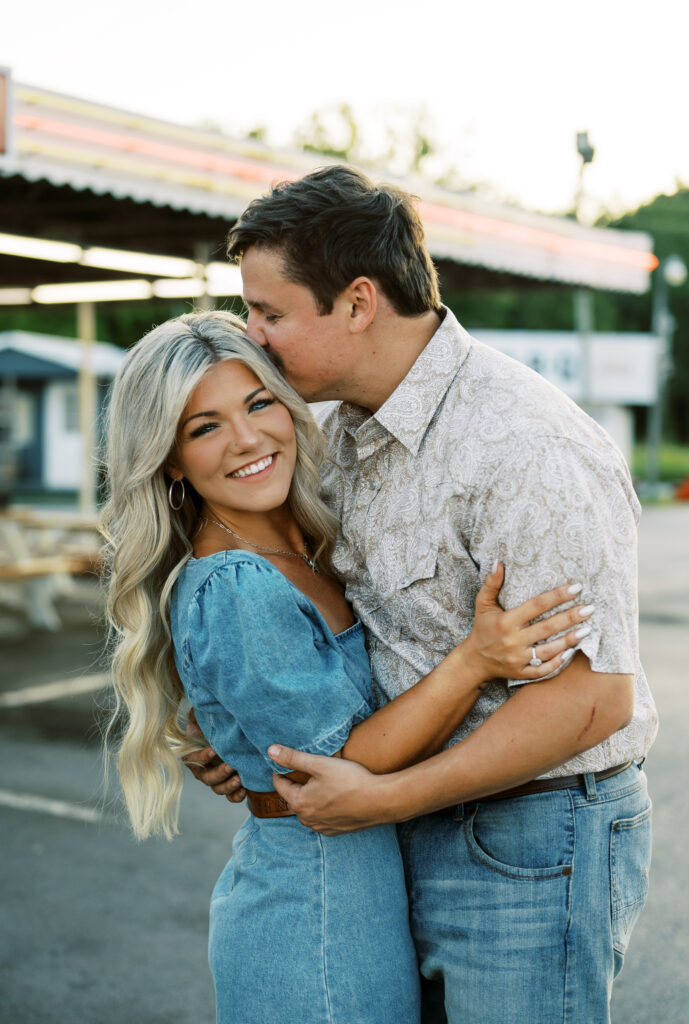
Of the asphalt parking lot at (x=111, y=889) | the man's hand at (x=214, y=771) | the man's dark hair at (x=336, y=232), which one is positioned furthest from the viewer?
the asphalt parking lot at (x=111, y=889)

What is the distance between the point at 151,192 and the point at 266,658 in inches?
276

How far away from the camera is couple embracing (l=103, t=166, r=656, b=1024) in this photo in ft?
6.10

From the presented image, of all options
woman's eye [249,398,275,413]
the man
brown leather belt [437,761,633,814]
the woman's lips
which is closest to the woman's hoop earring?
the woman's lips

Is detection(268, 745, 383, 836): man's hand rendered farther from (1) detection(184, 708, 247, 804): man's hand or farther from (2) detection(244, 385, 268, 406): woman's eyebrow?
(2) detection(244, 385, 268, 406): woman's eyebrow

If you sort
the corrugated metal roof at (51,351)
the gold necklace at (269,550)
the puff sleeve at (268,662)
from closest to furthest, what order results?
the puff sleeve at (268,662)
the gold necklace at (269,550)
the corrugated metal roof at (51,351)

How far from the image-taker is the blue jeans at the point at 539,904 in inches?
77.5

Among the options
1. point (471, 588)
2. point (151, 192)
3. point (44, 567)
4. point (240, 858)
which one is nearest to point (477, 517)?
point (471, 588)

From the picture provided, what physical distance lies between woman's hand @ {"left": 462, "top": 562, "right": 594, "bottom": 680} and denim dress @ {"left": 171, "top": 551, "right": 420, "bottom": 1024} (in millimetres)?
288

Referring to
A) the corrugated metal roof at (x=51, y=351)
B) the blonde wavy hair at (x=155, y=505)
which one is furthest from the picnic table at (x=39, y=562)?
the corrugated metal roof at (x=51, y=351)

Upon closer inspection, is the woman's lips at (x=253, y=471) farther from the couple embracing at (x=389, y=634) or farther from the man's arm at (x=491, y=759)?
the man's arm at (x=491, y=759)

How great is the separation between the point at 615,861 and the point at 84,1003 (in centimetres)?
243

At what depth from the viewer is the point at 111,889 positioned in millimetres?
4672

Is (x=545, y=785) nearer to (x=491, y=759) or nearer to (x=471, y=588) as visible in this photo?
(x=491, y=759)

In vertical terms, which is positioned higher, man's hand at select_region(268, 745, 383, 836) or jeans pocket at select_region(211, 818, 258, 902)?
man's hand at select_region(268, 745, 383, 836)
